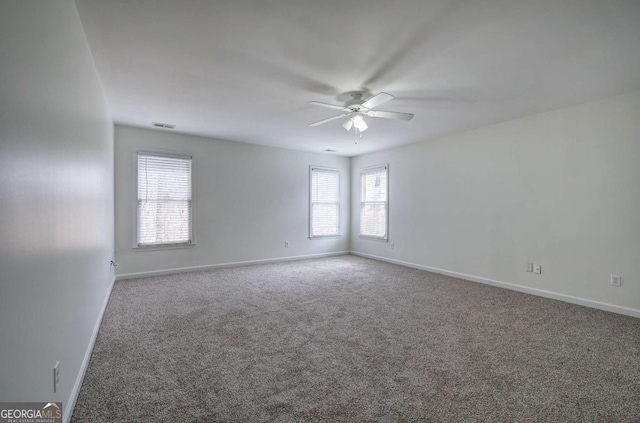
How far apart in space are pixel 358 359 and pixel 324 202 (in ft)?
16.7

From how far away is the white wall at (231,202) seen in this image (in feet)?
16.3

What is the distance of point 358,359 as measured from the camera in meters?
2.42

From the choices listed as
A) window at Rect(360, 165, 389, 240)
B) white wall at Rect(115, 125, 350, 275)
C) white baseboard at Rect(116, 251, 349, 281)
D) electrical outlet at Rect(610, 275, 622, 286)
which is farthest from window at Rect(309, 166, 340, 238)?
electrical outlet at Rect(610, 275, 622, 286)

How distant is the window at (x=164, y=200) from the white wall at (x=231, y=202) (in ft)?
0.43

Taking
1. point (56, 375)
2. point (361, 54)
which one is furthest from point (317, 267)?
point (56, 375)

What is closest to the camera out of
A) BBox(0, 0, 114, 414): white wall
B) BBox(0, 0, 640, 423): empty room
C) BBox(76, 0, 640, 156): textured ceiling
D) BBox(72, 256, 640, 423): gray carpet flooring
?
BBox(0, 0, 114, 414): white wall

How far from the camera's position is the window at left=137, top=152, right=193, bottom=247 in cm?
508

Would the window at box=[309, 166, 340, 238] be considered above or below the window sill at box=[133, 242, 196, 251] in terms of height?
above

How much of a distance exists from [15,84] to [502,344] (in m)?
3.57

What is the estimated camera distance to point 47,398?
4.59ft

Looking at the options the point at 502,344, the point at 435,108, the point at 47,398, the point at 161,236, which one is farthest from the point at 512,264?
the point at 161,236

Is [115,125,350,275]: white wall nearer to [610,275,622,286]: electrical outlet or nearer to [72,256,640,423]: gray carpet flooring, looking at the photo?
[72,256,640,423]: gray carpet flooring

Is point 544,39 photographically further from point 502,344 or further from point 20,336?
point 20,336

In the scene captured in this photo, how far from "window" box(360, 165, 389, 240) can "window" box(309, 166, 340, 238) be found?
619 millimetres
